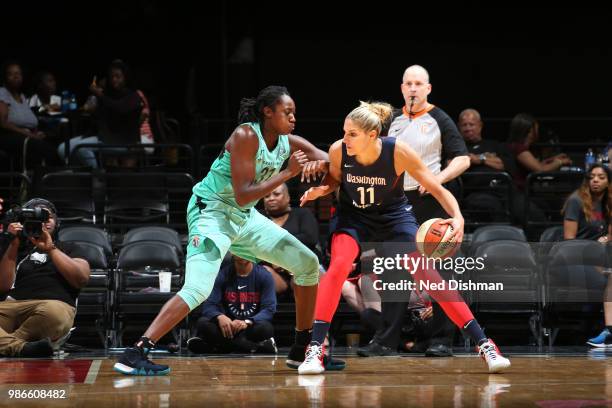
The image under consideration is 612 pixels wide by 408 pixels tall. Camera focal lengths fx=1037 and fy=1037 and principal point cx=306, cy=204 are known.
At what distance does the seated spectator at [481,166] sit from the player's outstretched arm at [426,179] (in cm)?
344

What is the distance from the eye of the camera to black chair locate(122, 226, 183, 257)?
8.68 meters

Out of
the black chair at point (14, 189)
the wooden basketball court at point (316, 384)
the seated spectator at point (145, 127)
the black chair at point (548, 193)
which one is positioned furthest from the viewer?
the seated spectator at point (145, 127)

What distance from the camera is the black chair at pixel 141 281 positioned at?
8117 mm

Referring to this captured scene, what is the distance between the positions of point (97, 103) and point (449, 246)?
5.00 m

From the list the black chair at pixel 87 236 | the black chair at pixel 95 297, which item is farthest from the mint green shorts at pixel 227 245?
the black chair at pixel 87 236

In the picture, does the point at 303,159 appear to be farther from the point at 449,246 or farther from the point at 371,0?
the point at 371,0

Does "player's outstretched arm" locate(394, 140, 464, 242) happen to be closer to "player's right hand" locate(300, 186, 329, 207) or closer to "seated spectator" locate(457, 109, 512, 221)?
"player's right hand" locate(300, 186, 329, 207)

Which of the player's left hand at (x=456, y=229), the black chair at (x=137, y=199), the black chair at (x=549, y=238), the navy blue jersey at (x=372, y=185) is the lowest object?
the player's left hand at (x=456, y=229)

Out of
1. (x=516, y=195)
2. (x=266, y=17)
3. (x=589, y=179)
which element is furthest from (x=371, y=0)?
(x=589, y=179)

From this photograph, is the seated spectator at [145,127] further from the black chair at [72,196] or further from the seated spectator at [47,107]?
the black chair at [72,196]

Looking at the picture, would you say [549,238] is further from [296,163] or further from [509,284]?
[296,163]

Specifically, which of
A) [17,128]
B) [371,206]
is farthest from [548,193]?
[17,128]

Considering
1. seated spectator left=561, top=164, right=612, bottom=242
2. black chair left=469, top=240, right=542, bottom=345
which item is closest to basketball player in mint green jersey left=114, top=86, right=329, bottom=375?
black chair left=469, top=240, right=542, bottom=345

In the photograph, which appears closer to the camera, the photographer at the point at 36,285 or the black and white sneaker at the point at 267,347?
the photographer at the point at 36,285
